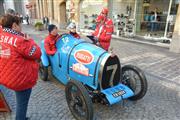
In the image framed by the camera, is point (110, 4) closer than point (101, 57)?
No

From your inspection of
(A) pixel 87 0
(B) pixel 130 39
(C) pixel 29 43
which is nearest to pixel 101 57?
(C) pixel 29 43

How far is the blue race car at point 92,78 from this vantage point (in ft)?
9.66

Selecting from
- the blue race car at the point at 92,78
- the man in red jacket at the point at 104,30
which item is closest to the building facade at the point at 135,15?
the man in red jacket at the point at 104,30

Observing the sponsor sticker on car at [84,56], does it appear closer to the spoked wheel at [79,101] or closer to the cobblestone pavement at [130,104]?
the spoked wheel at [79,101]

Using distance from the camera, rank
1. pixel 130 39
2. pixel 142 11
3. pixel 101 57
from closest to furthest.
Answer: pixel 101 57
pixel 130 39
pixel 142 11

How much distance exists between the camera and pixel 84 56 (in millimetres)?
3303

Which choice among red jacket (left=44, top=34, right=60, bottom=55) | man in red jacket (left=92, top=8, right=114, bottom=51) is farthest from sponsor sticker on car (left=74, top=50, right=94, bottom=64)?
man in red jacket (left=92, top=8, right=114, bottom=51)

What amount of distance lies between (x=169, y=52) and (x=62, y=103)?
597cm

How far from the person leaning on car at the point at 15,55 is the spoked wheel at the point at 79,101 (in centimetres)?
73

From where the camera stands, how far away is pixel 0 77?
93.0 inches

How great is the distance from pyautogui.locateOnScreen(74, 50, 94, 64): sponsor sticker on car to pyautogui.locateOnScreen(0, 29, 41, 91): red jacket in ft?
3.49

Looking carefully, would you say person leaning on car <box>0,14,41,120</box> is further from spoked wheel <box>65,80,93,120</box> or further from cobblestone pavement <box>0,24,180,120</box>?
cobblestone pavement <box>0,24,180,120</box>

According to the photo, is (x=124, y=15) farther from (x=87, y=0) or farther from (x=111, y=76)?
(x=111, y=76)

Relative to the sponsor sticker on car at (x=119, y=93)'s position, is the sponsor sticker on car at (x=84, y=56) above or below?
above
